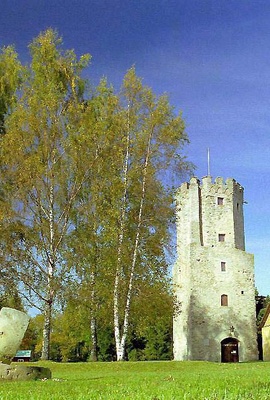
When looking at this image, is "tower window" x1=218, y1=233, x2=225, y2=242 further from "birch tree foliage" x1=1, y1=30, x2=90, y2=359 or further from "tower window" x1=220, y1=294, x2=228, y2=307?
"birch tree foliage" x1=1, y1=30, x2=90, y2=359

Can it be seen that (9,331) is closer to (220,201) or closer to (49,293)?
(49,293)

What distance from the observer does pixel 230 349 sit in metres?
39.0

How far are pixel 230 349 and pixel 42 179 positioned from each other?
2194 cm

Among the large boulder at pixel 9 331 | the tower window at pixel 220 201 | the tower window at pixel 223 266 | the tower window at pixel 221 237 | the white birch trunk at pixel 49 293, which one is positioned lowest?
the large boulder at pixel 9 331

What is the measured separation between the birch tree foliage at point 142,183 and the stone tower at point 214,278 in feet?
37.1

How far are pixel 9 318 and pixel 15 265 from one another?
1073 centimetres

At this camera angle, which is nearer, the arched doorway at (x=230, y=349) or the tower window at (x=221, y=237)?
the arched doorway at (x=230, y=349)

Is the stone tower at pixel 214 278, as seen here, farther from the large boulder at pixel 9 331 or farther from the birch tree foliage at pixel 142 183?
the large boulder at pixel 9 331

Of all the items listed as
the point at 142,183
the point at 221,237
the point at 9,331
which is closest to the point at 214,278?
the point at 221,237

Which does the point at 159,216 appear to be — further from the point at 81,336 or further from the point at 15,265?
the point at 81,336

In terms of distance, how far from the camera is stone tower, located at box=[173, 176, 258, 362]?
3841cm

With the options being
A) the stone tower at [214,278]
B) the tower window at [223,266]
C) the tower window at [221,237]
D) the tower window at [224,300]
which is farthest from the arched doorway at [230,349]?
the tower window at [221,237]

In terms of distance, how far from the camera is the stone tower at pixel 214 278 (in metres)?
38.4

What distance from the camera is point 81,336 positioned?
147ft
